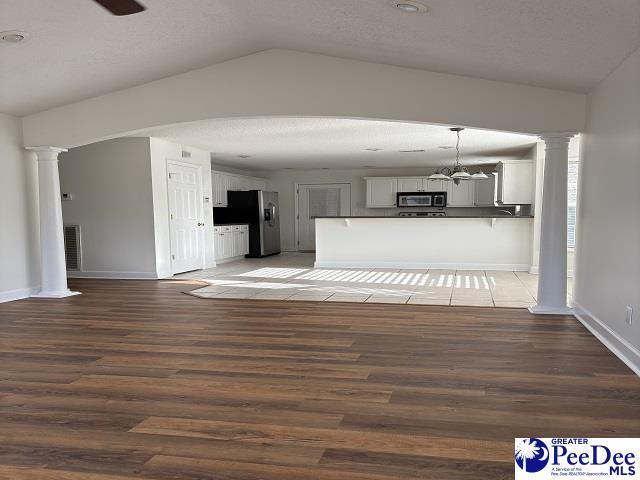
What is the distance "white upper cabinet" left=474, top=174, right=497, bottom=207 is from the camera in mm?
10909

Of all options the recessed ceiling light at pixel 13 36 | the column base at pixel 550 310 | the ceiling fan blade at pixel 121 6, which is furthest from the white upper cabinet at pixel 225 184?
the ceiling fan blade at pixel 121 6

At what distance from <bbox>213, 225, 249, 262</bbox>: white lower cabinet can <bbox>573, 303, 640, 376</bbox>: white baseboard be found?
6630 millimetres

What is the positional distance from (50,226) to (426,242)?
570 cm

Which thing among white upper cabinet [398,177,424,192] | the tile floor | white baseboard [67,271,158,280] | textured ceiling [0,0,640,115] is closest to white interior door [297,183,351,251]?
white upper cabinet [398,177,424,192]

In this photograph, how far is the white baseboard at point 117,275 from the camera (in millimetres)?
7730

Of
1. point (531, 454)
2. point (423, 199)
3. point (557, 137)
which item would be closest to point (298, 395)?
point (531, 454)

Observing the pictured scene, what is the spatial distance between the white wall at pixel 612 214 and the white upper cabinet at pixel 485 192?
20.1ft

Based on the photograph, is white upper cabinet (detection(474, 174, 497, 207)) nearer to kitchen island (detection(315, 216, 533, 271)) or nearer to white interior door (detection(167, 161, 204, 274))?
kitchen island (detection(315, 216, 533, 271))

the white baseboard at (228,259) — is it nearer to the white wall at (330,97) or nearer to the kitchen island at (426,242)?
the kitchen island at (426,242)

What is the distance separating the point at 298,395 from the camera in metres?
2.77

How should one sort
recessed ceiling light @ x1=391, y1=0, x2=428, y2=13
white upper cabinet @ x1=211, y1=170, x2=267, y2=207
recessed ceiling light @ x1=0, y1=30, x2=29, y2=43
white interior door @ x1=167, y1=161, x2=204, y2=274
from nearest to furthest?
recessed ceiling light @ x1=391, y1=0, x2=428, y2=13 < recessed ceiling light @ x1=0, y1=30, x2=29, y2=43 < white interior door @ x1=167, y1=161, x2=204, y2=274 < white upper cabinet @ x1=211, y1=170, x2=267, y2=207

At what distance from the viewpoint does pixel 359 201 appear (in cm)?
1254

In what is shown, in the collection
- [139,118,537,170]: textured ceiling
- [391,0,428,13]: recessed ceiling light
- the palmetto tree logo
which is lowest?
the palmetto tree logo

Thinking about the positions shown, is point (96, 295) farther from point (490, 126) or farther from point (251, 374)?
point (490, 126)
